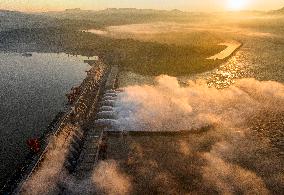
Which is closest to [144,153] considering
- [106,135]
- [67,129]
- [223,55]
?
[106,135]

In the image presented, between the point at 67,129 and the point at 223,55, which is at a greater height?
the point at 67,129

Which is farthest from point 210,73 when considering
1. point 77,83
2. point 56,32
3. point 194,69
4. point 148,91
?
point 56,32

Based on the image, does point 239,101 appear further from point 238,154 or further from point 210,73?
point 210,73

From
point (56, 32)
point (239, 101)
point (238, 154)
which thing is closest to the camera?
point (238, 154)

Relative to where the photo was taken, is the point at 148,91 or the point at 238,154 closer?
the point at 238,154

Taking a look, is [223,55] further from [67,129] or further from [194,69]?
[67,129]

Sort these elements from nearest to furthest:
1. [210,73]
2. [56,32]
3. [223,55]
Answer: [210,73] → [223,55] → [56,32]
